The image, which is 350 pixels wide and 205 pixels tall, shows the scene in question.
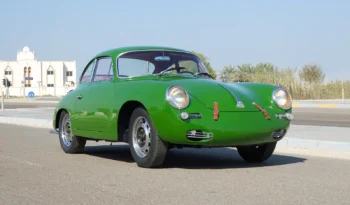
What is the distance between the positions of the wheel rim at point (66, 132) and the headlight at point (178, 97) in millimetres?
2842

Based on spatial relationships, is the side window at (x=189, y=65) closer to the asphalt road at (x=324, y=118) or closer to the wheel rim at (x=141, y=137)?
the wheel rim at (x=141, y=137)

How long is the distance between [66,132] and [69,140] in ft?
0.65

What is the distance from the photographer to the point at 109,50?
852 centimetres

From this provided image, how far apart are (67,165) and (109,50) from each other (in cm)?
197

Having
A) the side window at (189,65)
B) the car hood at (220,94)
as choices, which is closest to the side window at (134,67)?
the side window at (189,65)

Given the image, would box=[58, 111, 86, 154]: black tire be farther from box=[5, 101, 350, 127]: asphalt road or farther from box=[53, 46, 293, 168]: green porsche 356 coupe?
box=[5, 101, 350, 127]: asphalt road

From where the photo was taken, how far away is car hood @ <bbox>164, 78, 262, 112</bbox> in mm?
6676

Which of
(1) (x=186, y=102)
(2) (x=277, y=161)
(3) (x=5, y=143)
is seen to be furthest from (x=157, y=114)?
(3) (x=5, y=143)

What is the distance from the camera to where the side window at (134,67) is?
791 cm

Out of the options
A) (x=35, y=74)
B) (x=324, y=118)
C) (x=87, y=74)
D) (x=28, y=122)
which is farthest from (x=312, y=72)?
(x=35, y=74)

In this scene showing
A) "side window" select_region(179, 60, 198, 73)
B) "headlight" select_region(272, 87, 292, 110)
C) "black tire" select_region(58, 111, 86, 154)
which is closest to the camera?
"headlight" select_region(272, 87, 292, 110)

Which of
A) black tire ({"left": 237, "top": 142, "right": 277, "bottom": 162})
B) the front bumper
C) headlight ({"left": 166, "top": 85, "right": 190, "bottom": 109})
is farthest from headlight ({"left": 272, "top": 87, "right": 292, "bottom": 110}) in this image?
headlight ({"left": 166, "top": 85, "right": 190, "bottom": 109})

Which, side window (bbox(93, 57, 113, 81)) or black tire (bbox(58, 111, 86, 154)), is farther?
black tire (bbox(58, 111, 86, 154))

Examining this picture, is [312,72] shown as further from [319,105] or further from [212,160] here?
[212,160]
